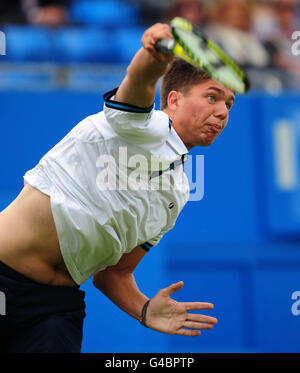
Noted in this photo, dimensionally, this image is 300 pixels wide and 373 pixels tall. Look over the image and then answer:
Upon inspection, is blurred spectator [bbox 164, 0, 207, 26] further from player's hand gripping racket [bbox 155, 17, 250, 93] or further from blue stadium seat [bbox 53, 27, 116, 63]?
player's hand gripping racket [bbox 155, 17, 250, 93]

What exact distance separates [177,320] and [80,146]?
2.58ft

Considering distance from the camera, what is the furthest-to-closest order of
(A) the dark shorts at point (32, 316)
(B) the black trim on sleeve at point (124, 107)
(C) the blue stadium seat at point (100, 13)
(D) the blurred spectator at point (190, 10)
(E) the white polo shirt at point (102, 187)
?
(C) the blue stadium seat at point (100, 13), (D) the blurred spectator at point (190, 10), (A) the dark shorts at point (32, 316), (E) the white polo shirt at point (102, 187), (B) the black trim on sleeve at point (124, 107)

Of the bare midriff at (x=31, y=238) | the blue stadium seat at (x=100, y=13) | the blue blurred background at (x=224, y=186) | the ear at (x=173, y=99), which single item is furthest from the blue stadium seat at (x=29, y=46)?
the bare midriff at (x=31, y=238)

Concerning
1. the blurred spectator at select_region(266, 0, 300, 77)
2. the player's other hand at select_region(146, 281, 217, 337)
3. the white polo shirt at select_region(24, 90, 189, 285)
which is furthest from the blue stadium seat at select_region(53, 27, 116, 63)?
the player's other hand at select_region(146, 281, 217, 337)

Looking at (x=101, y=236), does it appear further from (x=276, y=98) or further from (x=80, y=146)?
(x=276, y=98)

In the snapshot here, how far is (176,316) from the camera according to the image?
282 cm

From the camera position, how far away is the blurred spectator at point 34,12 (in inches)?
264

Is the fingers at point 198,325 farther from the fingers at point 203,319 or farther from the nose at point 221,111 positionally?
the nose at point 221,111

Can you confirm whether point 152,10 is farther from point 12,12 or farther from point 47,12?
point 12,12

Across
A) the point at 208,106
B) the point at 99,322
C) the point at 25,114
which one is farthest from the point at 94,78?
the point at 208,106

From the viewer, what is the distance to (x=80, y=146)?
263 centimetres

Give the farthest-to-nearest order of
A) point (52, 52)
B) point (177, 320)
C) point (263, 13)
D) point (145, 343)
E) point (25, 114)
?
point (263, 13) → point (52, 52) → point (25, 114) → point (145, 343) → point (177, 320)

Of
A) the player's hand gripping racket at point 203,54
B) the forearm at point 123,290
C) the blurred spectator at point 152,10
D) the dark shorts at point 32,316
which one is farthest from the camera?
the blurred spectator at point 152,10

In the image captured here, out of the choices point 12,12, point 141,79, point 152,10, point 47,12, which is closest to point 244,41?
point 152,10
